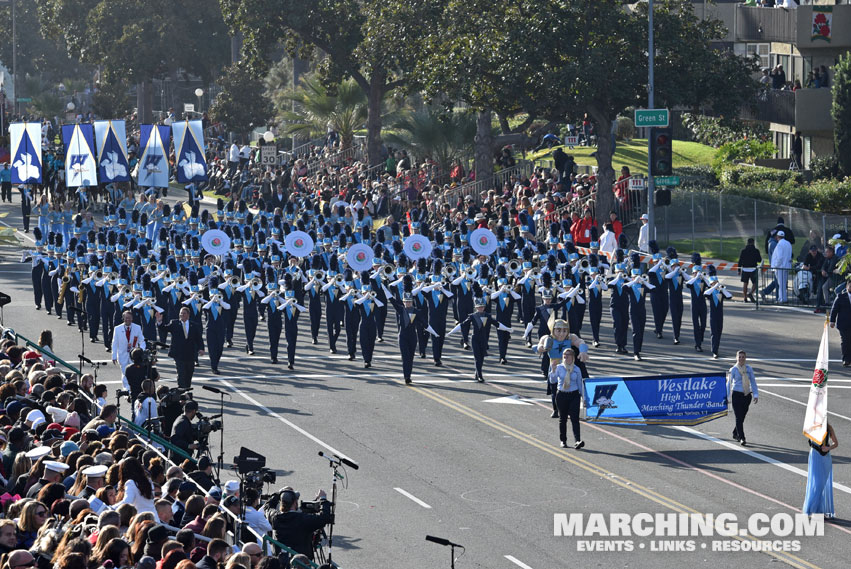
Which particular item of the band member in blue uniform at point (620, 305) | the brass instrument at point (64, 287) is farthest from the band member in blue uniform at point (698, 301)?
the brass instrument at point (64, 287)

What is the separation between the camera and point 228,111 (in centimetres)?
6212

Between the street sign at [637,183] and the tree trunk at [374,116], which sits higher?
the tree trunk at [374,116]

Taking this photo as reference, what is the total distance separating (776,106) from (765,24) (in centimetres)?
384

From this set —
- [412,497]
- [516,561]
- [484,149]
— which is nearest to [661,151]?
[484,149]

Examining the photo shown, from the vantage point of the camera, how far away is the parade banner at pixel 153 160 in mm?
40219

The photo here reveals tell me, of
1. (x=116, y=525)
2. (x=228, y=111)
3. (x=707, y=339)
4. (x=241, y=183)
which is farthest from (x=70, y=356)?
(x=228, y=111)

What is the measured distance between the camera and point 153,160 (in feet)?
133

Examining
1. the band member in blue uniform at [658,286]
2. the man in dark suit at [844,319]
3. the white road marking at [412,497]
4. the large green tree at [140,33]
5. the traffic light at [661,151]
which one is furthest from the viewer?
the large green tree at [140,33]

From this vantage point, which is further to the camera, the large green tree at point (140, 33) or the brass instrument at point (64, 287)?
the large green tree at point (140, 33)

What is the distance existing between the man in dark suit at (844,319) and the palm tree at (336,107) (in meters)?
30.7

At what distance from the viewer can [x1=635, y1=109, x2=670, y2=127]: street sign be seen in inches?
1372

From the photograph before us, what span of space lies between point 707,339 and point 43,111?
60096 millimetres

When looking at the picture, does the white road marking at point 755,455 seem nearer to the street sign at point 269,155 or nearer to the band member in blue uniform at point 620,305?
the band member in blue uniform at point 620,305

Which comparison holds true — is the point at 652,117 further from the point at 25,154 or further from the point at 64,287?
the point at 25,154
